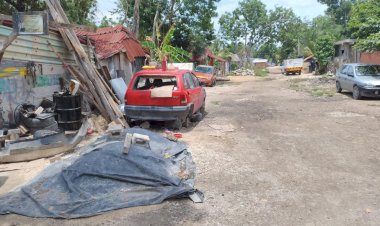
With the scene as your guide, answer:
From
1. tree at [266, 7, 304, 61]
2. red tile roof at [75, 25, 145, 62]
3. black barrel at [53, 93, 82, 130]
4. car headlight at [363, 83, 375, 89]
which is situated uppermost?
tree at [266, 7, 304, 61]

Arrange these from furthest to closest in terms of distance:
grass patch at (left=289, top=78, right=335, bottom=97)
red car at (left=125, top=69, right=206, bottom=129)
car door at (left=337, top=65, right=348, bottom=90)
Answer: grass patch at (left=289, top=78, right=335, bottom=97)
car door at (left=337, top=65, right=348, bottom=90)
red car at (left=125, top=69, right=206, bottom=129)

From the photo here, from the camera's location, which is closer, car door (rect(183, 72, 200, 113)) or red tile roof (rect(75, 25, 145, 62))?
car door (rect(183, 72, 200, 113))

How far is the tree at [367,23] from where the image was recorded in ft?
62.3

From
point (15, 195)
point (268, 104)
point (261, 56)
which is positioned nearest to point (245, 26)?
point (268, 104)

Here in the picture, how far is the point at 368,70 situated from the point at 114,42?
11671 millimetres

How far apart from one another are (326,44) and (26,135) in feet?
140

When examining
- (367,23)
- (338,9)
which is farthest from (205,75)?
(338,9)

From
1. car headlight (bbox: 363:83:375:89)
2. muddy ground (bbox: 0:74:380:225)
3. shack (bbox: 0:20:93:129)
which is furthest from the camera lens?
car headlight (bbox: 363:83:375:89)

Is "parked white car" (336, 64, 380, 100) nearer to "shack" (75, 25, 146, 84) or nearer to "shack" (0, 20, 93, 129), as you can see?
"shack" (75, 25, 146, 84)

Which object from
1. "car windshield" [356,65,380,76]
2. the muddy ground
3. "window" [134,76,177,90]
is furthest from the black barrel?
"car windshield" [356,65,380,76]

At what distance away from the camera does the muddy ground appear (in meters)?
4.77

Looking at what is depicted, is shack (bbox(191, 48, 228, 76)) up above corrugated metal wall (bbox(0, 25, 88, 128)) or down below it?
above

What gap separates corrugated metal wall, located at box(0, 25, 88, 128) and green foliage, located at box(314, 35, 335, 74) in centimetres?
3824

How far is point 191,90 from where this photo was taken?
10758 mm
